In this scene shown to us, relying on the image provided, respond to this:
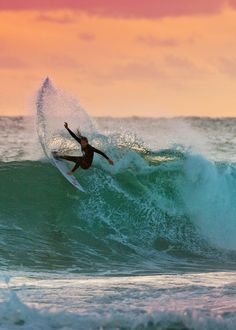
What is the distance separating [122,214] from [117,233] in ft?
2.61

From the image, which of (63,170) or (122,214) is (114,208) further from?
(63,170)

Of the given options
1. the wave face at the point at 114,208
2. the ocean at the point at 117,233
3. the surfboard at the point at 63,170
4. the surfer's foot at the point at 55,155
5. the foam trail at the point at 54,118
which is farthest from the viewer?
the foam trail at the point at 54,118

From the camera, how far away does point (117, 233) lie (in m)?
15.0

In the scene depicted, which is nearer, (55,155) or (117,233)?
(117,233)

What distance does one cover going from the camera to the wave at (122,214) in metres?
13.5

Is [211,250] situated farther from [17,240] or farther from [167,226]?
[17,240]

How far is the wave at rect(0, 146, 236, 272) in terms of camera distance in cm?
1345

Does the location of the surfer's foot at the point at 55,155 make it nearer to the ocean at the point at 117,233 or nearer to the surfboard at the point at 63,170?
the surfboard at the point at 63,170

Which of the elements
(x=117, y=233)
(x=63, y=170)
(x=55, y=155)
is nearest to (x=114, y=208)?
(x=117, y=233)

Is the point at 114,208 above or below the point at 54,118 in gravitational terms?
below

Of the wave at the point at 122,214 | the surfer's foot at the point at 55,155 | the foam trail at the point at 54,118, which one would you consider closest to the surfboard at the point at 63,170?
the surfer's foot at the point at 55,155

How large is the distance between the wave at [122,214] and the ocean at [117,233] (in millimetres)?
25

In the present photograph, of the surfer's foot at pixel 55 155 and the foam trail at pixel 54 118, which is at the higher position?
the foam trail at pixel 54 118

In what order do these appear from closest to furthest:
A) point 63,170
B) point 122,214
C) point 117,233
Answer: point 117,233, point 122,214, point 63,170
